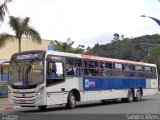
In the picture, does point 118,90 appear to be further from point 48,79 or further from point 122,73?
point 48,79

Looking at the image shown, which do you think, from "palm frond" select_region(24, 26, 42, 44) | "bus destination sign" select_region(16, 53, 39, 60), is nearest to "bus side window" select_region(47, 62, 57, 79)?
"bus destination sign" select_region(16, 53, 39, 60)

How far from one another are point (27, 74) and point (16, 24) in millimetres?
17964

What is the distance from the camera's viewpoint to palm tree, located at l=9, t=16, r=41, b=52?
3953 cm

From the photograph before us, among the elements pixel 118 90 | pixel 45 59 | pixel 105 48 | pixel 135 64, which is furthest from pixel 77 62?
pixel 105 48

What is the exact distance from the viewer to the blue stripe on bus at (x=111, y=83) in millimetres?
26163

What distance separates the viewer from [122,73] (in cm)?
3066

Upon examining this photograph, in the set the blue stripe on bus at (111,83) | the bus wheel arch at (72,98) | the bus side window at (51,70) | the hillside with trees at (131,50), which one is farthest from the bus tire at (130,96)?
the hillside with trees at (131,50)

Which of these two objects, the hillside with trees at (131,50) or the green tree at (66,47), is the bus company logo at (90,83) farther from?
the hillside with trees at (131,50)

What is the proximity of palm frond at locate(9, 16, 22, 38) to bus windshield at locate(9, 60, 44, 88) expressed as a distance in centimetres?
1697

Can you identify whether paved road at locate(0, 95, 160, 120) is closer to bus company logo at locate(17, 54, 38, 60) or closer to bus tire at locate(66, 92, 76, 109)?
bus tire at locate(66, 92, 76, 109)

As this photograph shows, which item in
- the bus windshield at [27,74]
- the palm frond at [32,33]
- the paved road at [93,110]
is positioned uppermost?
the palm frond at [32,33]

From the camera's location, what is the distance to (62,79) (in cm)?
2344

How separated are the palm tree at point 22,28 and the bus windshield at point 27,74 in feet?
55.5

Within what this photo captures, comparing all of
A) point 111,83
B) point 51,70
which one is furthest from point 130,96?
point 51,70
